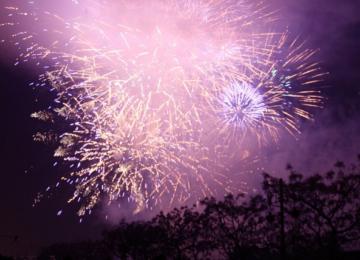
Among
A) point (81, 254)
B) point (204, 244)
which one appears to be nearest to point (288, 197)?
point (204, 244)

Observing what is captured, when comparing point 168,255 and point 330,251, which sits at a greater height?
point 168,255

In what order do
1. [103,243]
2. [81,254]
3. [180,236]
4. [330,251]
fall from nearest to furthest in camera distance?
[330,251]
[180,236]
[103,243]
[81,254]

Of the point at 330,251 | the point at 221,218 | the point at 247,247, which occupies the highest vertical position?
the point at 221,218

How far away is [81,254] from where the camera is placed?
299 ft

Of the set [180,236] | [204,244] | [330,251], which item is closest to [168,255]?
[180,236]

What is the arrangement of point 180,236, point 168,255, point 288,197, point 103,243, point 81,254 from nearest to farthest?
point 288,197 < point 180,236 < point 168,255 < point 103,243 < point 81,254

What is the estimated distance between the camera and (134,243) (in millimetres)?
62656

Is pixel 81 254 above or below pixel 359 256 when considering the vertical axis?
above

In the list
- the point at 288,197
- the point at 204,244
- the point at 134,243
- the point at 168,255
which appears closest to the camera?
the point at 288,197

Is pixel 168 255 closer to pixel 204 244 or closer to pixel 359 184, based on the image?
pixel 204 244

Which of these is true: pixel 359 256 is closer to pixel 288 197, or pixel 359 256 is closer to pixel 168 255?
pixel 288 197

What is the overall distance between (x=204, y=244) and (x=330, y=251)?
23840 mm

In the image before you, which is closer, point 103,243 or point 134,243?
point 134,243

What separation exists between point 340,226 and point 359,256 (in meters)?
6.41
